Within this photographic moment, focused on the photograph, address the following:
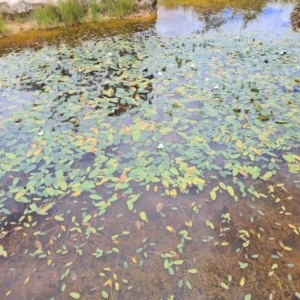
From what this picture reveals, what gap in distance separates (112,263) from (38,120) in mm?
3378

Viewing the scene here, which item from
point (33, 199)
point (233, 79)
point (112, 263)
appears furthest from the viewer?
point (233, 79)

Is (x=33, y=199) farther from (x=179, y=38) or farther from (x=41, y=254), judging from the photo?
→ (x=179, y=38)

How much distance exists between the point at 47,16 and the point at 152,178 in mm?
9993

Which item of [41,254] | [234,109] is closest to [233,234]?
[41,254]

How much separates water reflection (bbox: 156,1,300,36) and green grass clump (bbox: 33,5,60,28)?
405 centimetres

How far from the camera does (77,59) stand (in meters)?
8.15

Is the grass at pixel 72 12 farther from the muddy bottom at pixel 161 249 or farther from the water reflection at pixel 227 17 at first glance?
the muddy bottom at pixel 161 249

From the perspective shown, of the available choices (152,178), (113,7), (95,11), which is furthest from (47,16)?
(152,178)

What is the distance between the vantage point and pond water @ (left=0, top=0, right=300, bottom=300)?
285cm

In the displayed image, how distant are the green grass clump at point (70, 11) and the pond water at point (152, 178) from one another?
4428mm

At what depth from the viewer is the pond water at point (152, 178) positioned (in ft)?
9.36

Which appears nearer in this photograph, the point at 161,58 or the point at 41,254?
the point at 41,254

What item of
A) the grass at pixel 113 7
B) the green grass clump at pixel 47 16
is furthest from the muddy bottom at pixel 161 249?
the grass at pixel 113 7

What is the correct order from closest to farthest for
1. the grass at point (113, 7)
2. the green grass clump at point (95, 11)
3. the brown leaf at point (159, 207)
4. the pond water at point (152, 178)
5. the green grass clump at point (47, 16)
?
the pond water at point (152, 178) → the brown leaf at point (159, 207) → the green grass clump at point (47, 16) → the green grass clump at point (95, 11) → the grass at point (113, 7)
